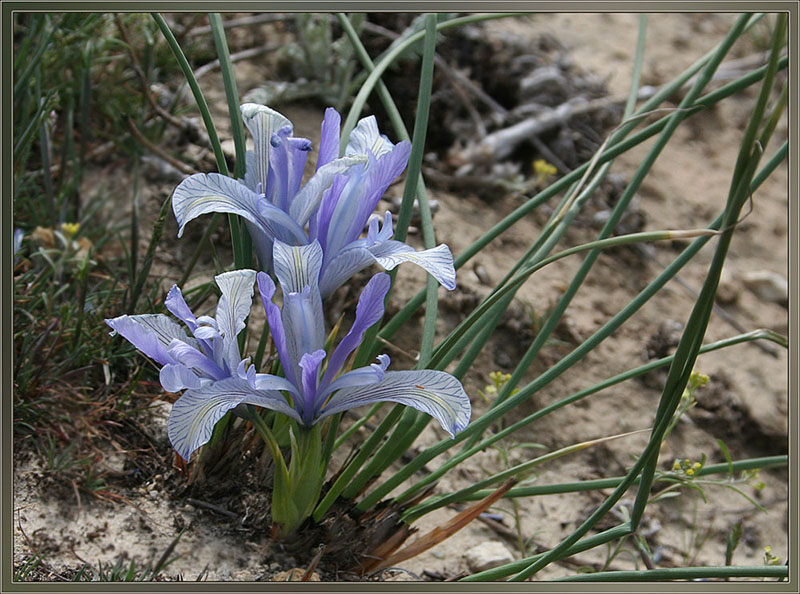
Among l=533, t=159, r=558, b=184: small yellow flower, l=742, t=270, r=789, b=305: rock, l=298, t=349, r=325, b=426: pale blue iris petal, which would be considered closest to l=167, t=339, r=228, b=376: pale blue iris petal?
l=298, t=349, r=325, b=426: pale blue iris petal

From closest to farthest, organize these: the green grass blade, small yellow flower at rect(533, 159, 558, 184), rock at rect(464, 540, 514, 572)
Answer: the green grass blade < rock at rect(464, 540, 514, 572) < small yellow flower at rect(533, 159, 558, 184)

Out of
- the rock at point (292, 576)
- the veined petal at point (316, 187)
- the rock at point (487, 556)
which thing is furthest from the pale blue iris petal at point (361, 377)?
the rock at point (487, 556)

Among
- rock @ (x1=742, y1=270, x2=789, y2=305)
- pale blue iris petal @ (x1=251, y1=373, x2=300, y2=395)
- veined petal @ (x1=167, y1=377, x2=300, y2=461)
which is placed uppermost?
pale blue iris petal @ (x1=251, y1=373, x2=300, y2=395)

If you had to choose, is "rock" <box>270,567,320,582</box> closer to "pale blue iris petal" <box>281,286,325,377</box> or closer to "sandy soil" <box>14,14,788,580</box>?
"sandy soil" <box>14,14,788,580</box>

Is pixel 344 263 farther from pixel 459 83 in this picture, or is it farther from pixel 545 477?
pixel 459 83

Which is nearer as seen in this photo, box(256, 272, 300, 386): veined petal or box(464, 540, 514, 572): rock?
box(256, 272, 300, 386): veined petal

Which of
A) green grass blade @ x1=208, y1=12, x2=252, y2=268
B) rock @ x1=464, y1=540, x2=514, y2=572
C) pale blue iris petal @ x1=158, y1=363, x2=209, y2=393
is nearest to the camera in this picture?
pale blue iris petal @ x1=158, y1=363, x2=209, y2=393
